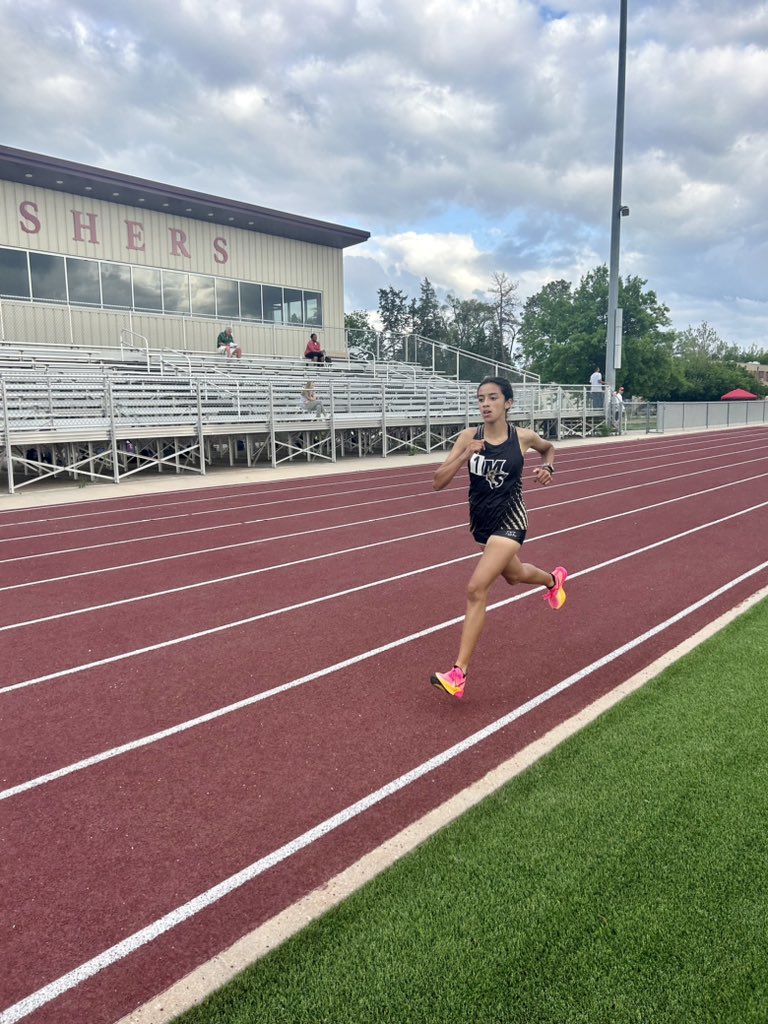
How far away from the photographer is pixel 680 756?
3.91 meters

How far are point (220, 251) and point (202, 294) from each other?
2.10m

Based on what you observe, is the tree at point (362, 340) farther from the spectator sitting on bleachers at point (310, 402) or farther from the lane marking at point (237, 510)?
the lane marking at point (237, 510)

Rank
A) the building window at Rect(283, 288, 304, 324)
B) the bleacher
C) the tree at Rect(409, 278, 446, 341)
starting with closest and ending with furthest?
the bleacher
the building window at Rect(283, 288, 304, 324)
the tree at Rect(409, 278, 446, 341)

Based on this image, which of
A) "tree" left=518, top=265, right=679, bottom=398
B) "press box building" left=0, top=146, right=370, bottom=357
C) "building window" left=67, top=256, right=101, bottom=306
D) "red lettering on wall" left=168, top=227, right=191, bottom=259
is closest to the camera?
"press box building" left=0, top=146, right=370, bottom=357

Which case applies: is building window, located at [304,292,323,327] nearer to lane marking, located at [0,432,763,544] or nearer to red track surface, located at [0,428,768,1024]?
lane marking, located at [0,432,763,544]

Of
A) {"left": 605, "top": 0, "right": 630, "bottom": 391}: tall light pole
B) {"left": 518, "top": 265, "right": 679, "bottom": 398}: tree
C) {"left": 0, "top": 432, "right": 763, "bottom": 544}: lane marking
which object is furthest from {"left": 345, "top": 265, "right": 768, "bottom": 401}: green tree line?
{"left": 0, "top": 432, "right": 763, "bottom": 544}: lane marking

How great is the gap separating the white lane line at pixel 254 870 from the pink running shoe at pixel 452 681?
1.05 ft

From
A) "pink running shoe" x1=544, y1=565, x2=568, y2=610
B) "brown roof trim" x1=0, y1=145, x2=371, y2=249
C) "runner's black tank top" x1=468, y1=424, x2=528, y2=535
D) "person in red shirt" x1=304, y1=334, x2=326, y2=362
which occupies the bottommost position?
"pink running shoe" x1=544, y1=565, x2=568, y2=610

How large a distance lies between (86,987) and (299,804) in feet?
4.24

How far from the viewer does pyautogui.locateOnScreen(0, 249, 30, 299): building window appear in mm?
23438

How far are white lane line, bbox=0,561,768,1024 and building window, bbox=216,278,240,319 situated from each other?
2642 cm

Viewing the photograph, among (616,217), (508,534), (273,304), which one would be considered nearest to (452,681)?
(508,534)

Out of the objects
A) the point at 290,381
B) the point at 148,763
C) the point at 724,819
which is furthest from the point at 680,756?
the point at 290,381

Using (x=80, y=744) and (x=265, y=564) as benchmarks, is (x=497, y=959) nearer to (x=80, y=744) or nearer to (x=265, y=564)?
(x=80, y=744)
